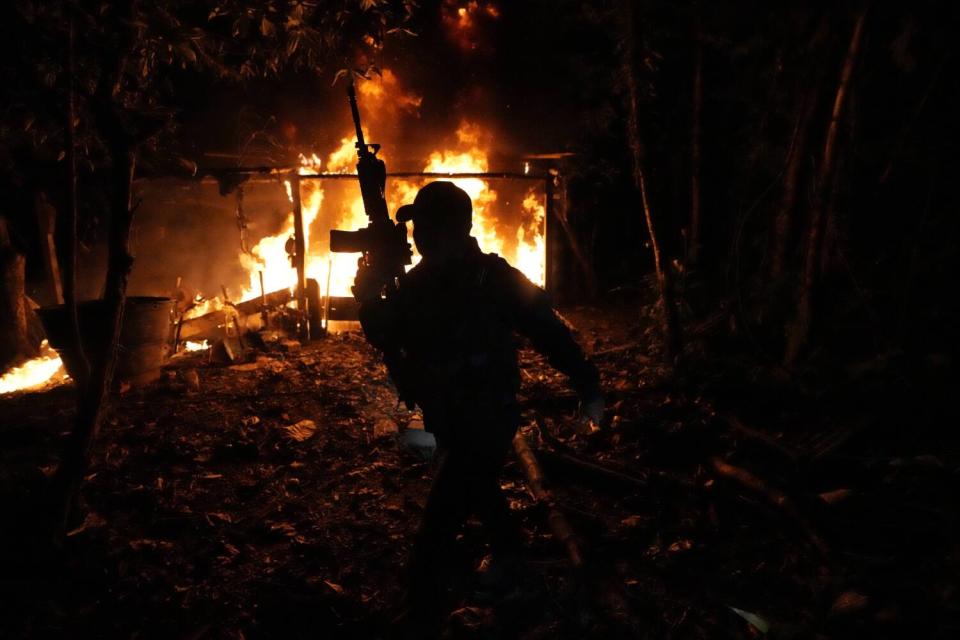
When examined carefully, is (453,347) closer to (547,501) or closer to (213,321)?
(547,501)

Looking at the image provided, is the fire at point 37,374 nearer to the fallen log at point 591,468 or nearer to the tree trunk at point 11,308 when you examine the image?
the tree trunk at point 11,308

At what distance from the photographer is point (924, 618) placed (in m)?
2.81

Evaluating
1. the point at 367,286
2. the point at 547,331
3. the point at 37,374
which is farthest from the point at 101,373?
the point at 37,374

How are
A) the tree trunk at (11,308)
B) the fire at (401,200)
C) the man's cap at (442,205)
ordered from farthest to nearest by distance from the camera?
1. the fire at (401,200)
2. the tree trunk at (11,308)
3. the man's cap at (442,205)

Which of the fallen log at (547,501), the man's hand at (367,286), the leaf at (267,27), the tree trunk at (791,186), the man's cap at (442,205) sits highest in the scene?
the leaf at (267,27)

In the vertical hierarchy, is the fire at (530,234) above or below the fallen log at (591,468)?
above

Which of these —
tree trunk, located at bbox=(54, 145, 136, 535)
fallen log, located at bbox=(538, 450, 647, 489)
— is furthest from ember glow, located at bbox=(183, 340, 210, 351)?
fallen log, located at bbox=(538, 450, 647, 489)

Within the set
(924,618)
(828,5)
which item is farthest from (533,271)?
(924,618)

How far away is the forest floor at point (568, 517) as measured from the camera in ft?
10.7

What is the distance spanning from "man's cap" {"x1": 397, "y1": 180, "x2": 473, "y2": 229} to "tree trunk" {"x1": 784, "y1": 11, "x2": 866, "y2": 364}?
5139mm

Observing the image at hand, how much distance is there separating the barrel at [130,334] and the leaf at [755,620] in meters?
8.05

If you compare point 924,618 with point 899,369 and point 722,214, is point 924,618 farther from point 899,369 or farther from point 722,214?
point 722,214

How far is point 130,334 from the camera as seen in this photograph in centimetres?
766

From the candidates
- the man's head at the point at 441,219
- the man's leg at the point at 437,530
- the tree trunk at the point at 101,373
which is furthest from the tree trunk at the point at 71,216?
the man's leg at the point at 437,530
